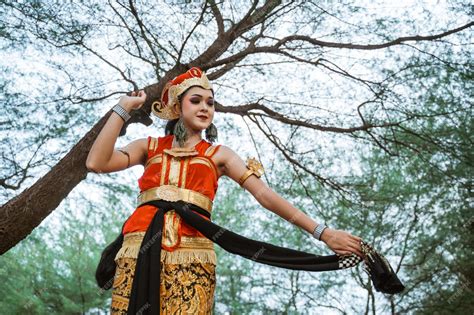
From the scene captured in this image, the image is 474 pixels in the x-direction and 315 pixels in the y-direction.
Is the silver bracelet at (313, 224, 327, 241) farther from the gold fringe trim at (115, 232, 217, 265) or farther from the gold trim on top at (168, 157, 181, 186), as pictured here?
the gold trim on top at (168, 157, 181, 186)

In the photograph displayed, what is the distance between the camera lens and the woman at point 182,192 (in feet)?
6.96

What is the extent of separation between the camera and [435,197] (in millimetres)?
6219

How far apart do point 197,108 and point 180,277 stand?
642 millimetres

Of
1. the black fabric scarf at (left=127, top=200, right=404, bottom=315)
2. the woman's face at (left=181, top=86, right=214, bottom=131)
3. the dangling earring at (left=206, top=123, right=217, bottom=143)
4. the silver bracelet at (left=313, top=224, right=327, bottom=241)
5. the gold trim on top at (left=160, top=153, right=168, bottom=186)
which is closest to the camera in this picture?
the black fabric scarf at (left=127, top=200, right=404, bottom=315)

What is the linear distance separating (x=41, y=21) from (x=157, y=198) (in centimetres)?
214

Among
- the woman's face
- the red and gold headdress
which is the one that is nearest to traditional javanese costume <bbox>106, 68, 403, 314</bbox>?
the woman's face

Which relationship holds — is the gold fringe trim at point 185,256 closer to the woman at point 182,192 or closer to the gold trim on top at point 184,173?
the woman at point 182,192

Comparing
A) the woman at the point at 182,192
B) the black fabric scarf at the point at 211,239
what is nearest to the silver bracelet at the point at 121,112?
the woman at the point at 182,192

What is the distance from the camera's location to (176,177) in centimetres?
226

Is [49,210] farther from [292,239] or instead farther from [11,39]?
[292,239]

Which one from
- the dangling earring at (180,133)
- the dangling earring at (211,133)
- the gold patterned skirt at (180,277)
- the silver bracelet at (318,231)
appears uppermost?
the dangling earring at (211,133)

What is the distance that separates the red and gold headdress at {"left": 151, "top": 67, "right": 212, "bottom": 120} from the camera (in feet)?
7.93

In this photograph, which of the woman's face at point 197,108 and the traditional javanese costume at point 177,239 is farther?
the woman's face at point 197,108

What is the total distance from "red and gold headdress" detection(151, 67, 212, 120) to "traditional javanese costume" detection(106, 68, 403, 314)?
0.71ft
